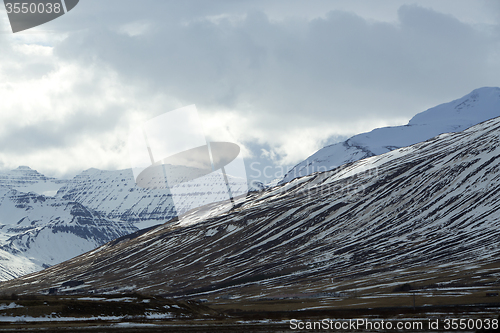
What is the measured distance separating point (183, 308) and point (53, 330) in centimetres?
4524

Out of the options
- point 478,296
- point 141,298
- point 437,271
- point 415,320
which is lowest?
point 437,271

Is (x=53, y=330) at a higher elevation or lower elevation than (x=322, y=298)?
higher

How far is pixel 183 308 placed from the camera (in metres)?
118

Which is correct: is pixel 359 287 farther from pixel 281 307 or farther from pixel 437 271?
pixel 281 307

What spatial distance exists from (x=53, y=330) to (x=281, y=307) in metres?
84.4

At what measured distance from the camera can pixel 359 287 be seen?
611 feet

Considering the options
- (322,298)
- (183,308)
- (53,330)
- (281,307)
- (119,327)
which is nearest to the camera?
(53,330)

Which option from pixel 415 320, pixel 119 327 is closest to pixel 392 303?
pixel 415 320

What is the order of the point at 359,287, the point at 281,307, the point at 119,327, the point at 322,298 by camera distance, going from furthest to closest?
1. the point at 359,287
2. the point at 322,298
3. the point at 281,307
4. the point at 119,327

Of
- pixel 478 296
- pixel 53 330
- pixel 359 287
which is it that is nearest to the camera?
pixel 53 330

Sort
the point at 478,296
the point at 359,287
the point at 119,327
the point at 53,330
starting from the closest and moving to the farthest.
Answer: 1. the point at 53,330
2. the point at 119,327
3. the point at 478,296
4. the point at 359,287

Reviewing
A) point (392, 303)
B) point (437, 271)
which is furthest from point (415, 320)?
point (437, 271)

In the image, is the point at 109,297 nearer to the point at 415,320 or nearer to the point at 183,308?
the point at 183,308

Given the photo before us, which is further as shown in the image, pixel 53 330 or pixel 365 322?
pixel 365 322
